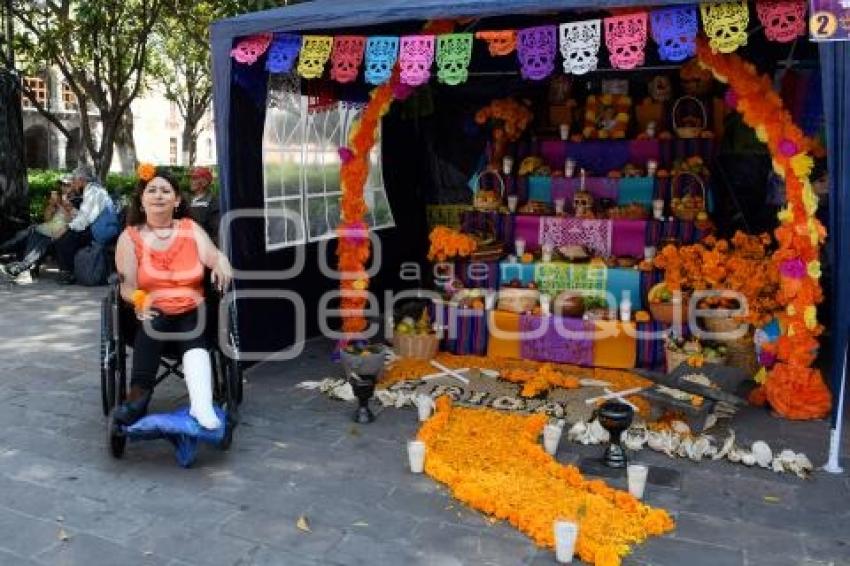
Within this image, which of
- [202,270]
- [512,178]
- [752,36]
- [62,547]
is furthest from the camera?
[512,178]

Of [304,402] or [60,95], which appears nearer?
[304,402]

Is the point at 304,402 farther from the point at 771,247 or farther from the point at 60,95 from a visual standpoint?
the point at 60,95

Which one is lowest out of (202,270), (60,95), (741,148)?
(202,270)

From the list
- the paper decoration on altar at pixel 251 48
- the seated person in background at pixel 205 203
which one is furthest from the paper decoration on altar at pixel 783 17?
the seated person in background at pixel 205 203

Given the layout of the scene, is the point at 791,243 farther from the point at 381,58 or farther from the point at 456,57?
the point at 381,58

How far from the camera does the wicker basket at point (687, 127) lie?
22.9 feet

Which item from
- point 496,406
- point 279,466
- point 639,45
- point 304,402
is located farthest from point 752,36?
point 279,466

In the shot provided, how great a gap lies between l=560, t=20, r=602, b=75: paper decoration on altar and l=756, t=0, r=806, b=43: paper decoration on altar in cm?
91

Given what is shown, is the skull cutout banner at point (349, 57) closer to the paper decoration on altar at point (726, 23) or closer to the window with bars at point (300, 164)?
the window with bars at point (300, 164)

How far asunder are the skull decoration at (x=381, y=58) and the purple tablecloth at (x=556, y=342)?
2.43 meters

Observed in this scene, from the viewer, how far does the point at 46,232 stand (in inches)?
411

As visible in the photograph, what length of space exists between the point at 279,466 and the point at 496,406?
166 centimetres

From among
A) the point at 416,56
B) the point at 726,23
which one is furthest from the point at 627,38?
the point at 416,56

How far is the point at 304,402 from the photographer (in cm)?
552
